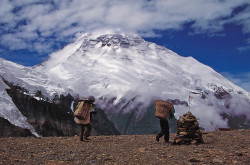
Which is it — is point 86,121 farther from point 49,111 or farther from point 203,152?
point 49,111

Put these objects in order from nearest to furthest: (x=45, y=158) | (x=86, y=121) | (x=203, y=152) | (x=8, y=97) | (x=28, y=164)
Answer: (x=28, y=164) < (x=45, y=158) < (x=203, y=152) < (x=86, y=121) < (x=8, y=97)

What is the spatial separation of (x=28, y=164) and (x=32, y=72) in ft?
500

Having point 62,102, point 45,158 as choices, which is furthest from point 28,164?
point 62,102

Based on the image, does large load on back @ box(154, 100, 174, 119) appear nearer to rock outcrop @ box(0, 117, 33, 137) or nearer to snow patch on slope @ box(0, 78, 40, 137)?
rock outcrop @ box(0, 117, 33, 137)

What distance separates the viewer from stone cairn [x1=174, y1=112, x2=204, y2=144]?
15.0m

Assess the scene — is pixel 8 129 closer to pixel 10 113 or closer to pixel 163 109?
pixel 10 113

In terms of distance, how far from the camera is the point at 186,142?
15000 mm

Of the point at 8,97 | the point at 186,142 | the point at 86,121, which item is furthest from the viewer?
the point at 8,97

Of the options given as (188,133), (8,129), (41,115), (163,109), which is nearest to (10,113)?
(8,129)

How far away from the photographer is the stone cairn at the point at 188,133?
49.1ft

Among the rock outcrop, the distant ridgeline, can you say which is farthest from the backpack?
the distant ridgeline

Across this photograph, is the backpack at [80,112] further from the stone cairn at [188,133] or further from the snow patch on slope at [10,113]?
the snow patch on slope at [10,113]

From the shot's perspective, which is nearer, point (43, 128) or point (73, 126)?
point (43, 128)

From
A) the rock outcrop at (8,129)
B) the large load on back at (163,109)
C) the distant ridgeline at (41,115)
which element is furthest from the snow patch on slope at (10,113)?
the large load on back at (163,109)
